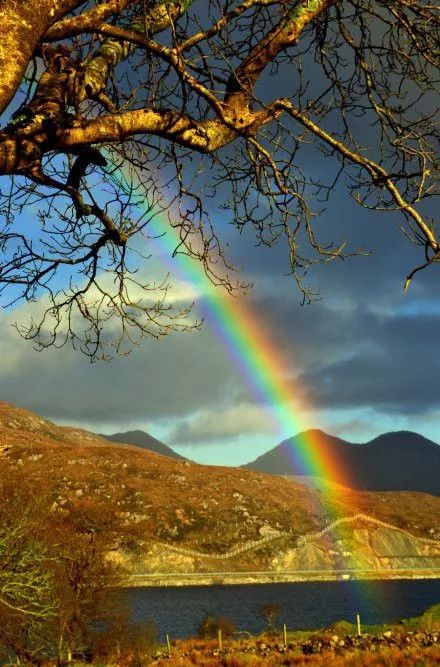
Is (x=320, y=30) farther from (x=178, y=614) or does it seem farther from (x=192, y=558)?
(x=192, y=558)

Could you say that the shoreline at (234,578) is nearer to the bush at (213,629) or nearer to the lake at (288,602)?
the lake at (288,602)

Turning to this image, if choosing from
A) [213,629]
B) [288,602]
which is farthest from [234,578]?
[213,629]

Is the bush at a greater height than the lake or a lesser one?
greater

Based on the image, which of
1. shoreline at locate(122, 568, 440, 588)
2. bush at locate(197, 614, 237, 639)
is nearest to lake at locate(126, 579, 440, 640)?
shoreline at locate(122, 568, 440, 588)

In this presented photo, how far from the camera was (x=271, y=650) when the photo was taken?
134 feet

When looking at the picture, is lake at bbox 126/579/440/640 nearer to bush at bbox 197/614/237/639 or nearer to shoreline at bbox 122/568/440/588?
shoreline at bbox 122/568/440/588

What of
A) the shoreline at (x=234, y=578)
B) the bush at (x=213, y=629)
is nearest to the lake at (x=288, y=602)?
the shoreline at (x=234, y=578)

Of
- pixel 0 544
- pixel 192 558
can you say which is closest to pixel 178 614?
pixel 192 558

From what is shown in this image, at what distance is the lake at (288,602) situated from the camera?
96000 millimetres

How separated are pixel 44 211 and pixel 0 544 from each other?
12.8 ft

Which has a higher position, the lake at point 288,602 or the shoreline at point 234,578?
the shoreline at point 234,578

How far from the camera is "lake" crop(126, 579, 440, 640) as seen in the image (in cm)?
9600

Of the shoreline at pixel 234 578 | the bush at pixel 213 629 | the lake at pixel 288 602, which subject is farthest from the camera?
the shoreline at pixel 234 578

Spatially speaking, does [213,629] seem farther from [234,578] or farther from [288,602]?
[234,578]
